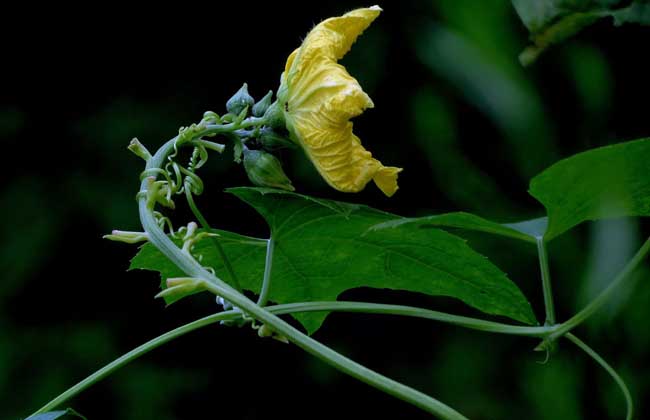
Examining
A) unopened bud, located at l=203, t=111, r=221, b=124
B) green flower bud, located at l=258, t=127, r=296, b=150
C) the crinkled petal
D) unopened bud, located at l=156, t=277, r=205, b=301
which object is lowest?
unopened bud, located at l=156, t=277, r=205, b=301

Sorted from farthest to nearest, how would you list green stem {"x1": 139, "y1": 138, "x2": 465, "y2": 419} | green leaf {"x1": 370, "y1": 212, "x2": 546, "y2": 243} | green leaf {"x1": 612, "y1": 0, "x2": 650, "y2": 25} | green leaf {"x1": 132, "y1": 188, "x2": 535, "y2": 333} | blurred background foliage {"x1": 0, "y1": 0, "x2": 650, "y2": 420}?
blurred background foliage {"x1": 0, "y1": 0, "x2": 650, "y2": 420} < green leaf {"x1": 132, "y1": 188, "x2": 535, "y2": 333} < green leaf {"x1": 370, "y1": 212, "x2": 546, "y2": 243} < green stem {"x1": 139, "y1": 138, "x2": 465, "y2": 419} < green leaf {"x1": 612, "y1": 0, "x2": 650, "y2": 25}

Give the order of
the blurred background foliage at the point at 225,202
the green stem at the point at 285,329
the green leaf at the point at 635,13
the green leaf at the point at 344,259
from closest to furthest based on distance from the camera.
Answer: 1. the green leaf at the point at 635,13
2. the green stem at the point at 285,329
3. the green leaf at the point at 344,259
4. the blurred background foliage at the point at 225,202

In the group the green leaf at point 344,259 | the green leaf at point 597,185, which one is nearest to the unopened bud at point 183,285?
the green leaf at point 344,259

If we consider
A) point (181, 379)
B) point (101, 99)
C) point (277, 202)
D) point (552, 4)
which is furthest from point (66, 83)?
point (552, 4)

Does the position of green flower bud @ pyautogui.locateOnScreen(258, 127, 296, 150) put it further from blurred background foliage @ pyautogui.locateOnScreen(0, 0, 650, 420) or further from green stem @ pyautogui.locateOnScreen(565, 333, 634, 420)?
blurred background foliage @ pyautogui.locateOnScreen(0, 0, 650, 420)

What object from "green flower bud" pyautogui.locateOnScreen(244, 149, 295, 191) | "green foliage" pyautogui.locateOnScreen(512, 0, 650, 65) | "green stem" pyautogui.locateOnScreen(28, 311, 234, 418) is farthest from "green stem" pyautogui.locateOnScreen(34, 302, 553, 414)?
"green foliage" pyautogui.locateOnScreen(512, 0, 650, 65)

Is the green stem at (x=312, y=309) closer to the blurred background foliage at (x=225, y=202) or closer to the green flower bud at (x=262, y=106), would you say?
the green flower bud at (x=262, y=106)

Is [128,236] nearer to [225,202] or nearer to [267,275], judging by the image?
[267,275]
